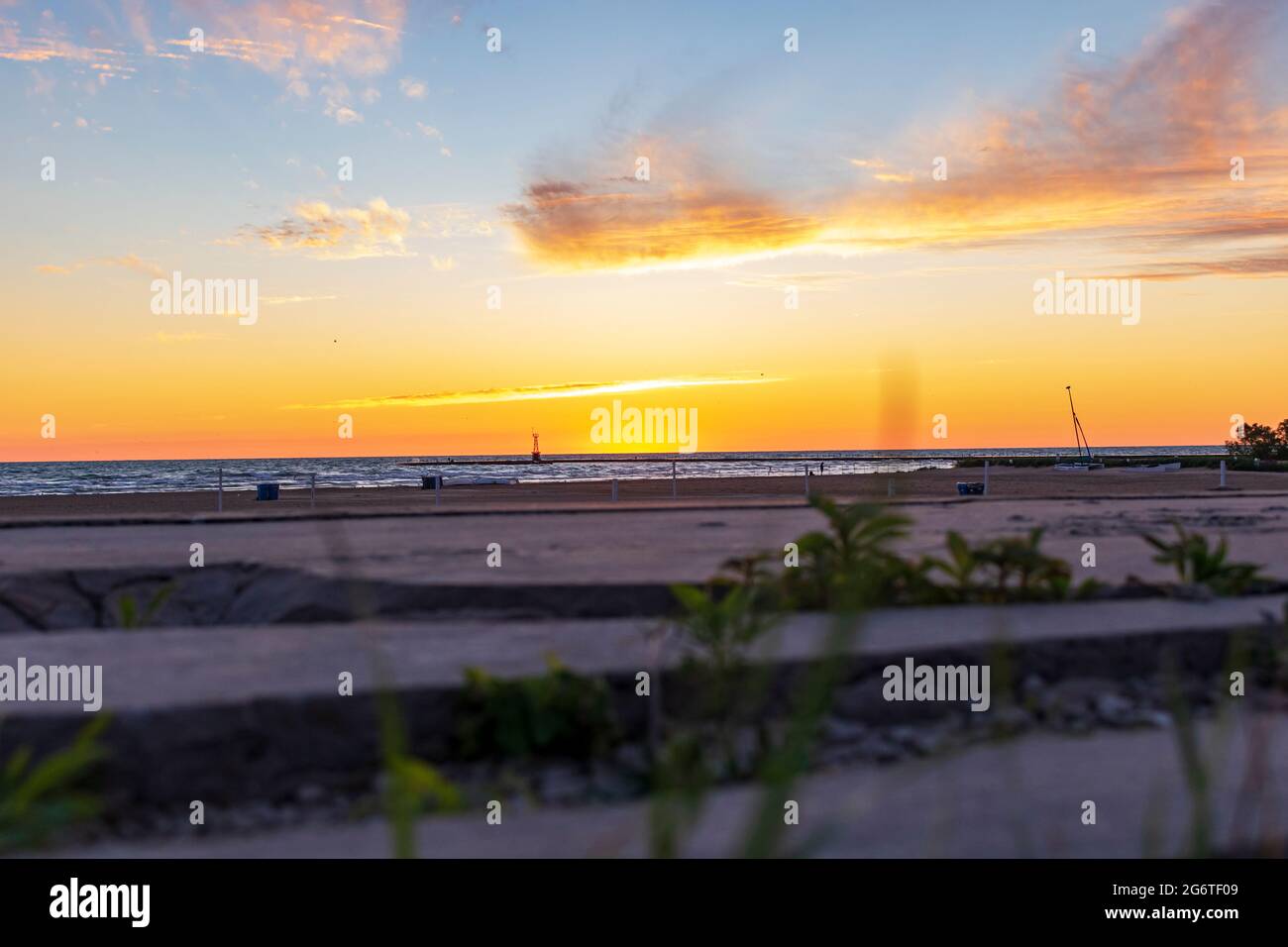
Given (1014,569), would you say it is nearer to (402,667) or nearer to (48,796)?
(402,667)

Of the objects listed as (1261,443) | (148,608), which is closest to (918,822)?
(148,608)

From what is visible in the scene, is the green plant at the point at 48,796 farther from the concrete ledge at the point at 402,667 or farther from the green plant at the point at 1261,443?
the green plant at the point at 1261,443

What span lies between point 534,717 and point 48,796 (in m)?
1.51

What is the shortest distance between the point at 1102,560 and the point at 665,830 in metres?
7.20

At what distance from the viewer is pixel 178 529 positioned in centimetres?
1038

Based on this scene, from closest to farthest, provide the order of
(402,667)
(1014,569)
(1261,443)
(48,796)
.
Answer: (48,796) → (402,667) → (1014,569) → (1261,443)

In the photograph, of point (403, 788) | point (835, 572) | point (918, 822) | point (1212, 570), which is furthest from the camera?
point (1212, 570)

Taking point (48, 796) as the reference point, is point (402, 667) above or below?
above

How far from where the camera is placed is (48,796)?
9.91 ft
